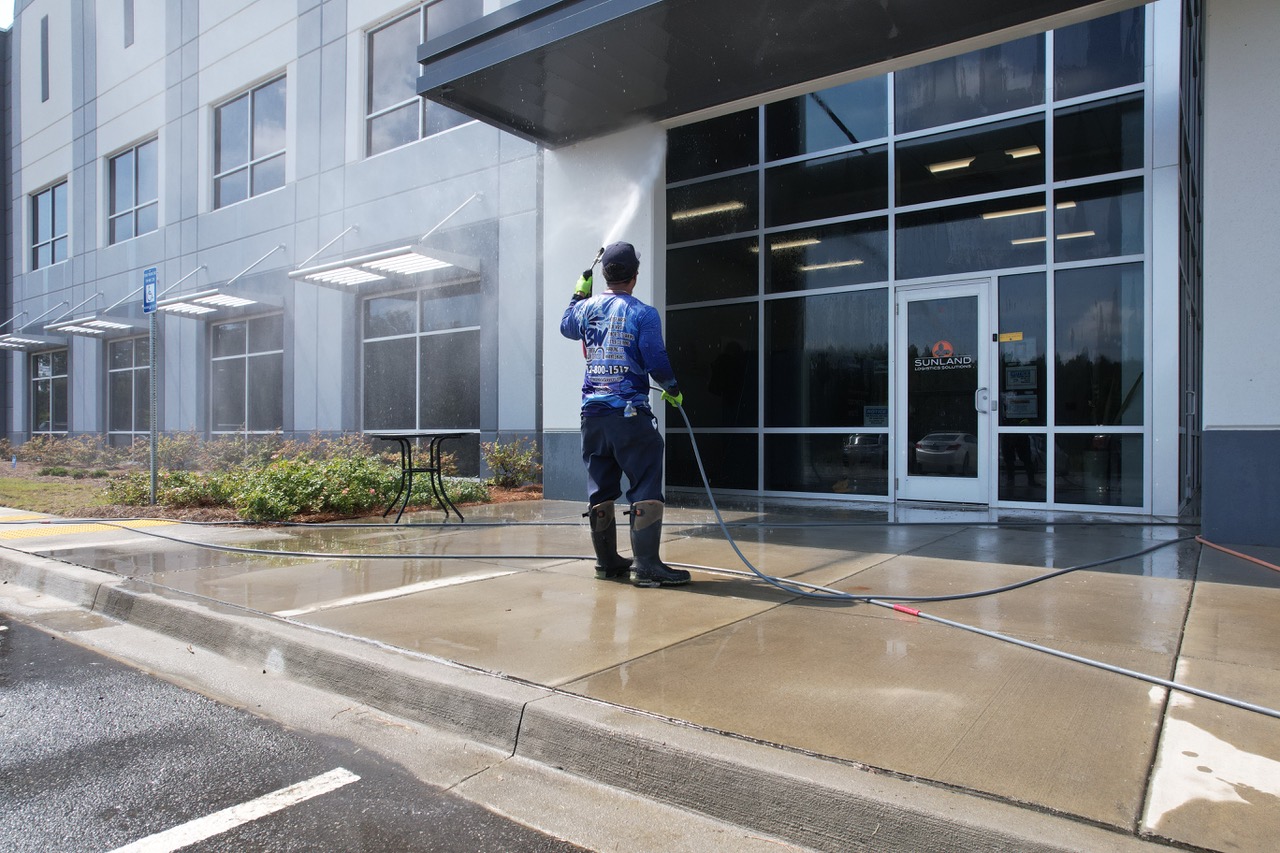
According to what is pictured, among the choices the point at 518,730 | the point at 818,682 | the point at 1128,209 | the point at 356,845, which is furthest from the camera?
the point at 1128,209

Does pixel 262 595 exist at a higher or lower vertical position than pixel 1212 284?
lower

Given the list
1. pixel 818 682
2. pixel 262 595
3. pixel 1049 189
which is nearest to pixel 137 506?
pixel 262 595

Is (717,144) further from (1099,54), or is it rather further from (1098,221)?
(1098,221)

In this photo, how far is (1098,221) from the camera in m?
8.36

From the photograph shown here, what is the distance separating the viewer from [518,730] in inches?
117

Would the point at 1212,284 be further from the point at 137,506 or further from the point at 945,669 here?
the point at 137,506

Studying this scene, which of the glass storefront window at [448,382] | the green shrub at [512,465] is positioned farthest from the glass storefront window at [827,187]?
the glass storefront window at [448,382]

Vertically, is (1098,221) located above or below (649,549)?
above

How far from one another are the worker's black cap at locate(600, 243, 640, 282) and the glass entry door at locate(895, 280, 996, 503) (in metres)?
5.35

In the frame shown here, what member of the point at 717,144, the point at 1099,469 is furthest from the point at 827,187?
the point at 1099,469

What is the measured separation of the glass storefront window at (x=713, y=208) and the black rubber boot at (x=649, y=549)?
684 cm

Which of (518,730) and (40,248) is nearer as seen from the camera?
(518,730)

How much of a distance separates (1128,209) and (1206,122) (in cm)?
223

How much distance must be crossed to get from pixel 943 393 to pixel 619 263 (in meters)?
5.55
